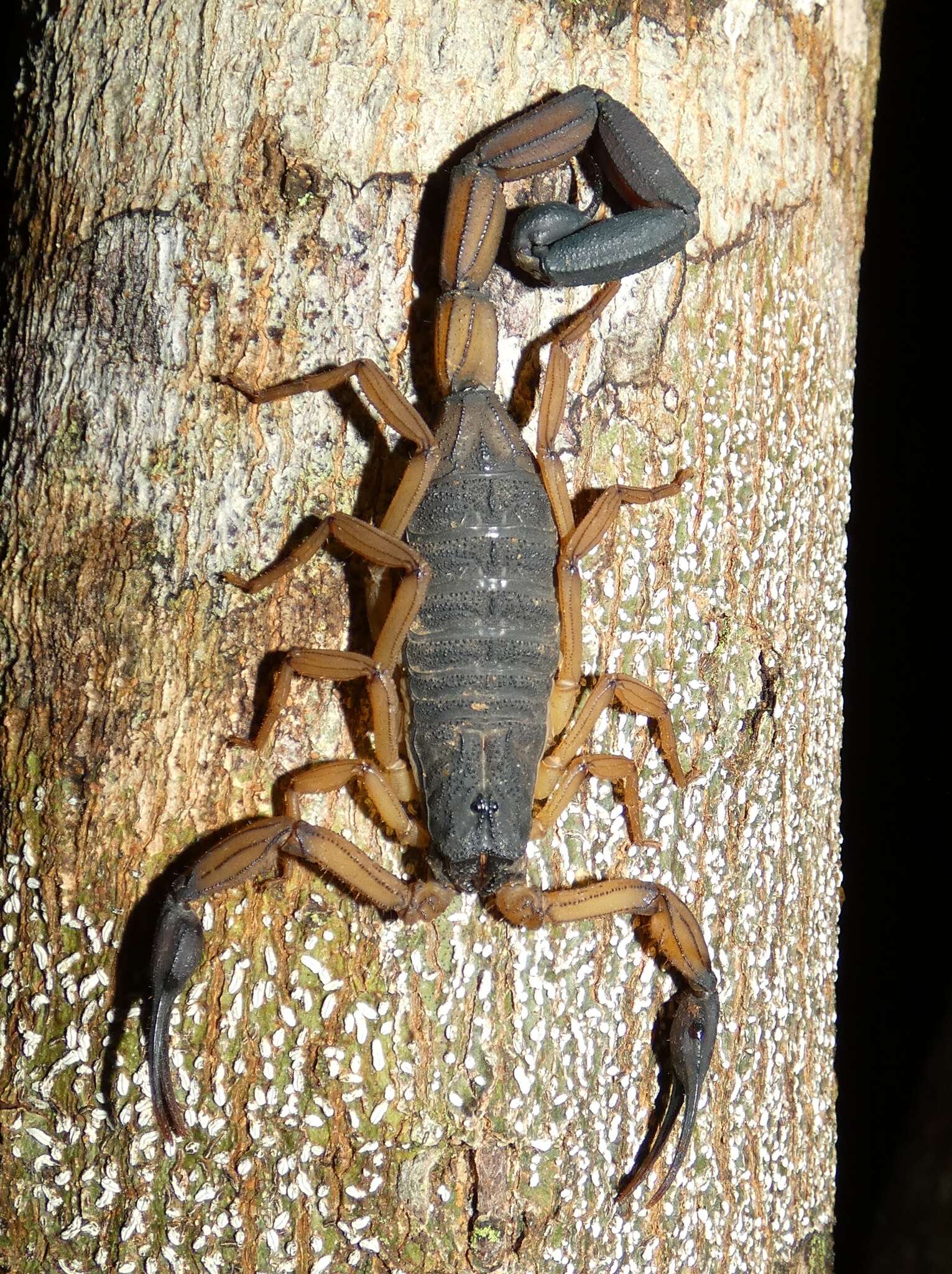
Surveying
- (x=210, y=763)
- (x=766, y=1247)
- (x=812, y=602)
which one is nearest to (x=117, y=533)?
(x=210, y=763)

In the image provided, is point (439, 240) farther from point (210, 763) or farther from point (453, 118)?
point (210, 763)

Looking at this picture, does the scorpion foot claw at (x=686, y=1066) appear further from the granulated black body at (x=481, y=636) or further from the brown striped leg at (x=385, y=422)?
the brown striped leg at (x=385, y=422)

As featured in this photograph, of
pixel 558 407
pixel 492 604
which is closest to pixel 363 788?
pixel 492 604

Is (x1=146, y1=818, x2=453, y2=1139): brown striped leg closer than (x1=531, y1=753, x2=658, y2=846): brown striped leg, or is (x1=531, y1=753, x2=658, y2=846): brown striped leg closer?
(x1=146, y1=818, x2=453, y2=1139): brown striped leg

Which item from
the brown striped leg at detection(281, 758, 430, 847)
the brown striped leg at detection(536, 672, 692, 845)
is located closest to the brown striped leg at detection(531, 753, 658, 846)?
the brown striped leg at detection(536, 672, 692, 845)

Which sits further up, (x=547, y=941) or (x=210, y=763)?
(x=210, y=763)

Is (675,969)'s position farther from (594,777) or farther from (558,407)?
(558,407)

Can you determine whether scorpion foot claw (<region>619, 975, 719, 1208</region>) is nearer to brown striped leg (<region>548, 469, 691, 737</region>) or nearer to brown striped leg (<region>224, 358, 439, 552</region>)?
brown striped leg (<region>548, 469, 691, 737</region>)
